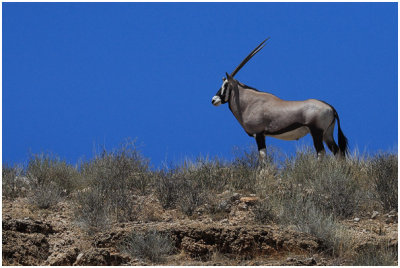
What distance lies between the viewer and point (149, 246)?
8664 millimetres

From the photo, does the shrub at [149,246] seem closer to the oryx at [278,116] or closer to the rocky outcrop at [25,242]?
the rocky outcrop at [25,242]

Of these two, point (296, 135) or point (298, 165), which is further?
point (296, 135)

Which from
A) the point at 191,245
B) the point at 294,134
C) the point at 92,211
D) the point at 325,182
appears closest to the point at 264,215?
the point at 191,245

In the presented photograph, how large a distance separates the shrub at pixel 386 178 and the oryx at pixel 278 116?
1.33 m

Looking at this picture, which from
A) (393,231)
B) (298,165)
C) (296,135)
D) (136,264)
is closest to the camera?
(136,264)

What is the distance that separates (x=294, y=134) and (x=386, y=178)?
2.86m

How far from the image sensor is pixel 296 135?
1407 centimetres

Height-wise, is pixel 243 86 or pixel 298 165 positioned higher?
pixel 243 86

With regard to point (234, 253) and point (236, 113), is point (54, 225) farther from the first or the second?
point (236, 113)

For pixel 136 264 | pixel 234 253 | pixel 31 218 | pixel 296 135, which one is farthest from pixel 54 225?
pixel 296 135

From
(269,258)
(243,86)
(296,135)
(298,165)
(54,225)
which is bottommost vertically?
(269,258)

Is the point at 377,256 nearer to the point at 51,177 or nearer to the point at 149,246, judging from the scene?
the point at 149,246

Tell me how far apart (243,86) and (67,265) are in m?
7.25

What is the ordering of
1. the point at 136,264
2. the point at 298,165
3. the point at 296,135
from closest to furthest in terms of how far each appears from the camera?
the point at 136,264, the point at 298,165, the point at 296,135
